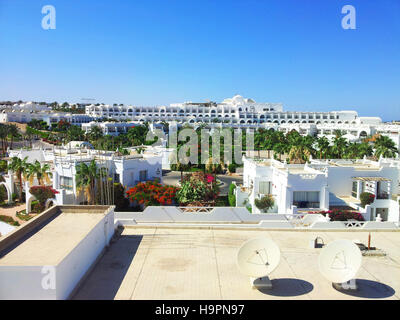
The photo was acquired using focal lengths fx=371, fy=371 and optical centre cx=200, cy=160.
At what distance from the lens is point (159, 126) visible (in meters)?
102

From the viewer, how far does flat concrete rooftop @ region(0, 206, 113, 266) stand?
36.9ft

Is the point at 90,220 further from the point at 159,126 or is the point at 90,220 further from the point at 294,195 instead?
the point at 159,126

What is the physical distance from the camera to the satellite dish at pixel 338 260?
38.1 ft

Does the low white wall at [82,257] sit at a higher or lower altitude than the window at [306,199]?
higher

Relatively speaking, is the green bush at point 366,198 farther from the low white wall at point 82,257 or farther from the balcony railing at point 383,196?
the low white wall at point 82,257

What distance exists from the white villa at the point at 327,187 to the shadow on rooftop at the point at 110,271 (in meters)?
13.1

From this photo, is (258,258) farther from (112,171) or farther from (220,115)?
(220,115)

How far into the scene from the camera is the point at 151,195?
93.1 feet

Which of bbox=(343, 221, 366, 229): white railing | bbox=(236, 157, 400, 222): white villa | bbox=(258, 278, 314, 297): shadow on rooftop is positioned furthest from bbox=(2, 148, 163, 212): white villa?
bbox=(258, 278, 314, 297): shadow on rooftop

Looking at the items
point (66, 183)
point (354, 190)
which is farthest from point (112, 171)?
point (354, 190)

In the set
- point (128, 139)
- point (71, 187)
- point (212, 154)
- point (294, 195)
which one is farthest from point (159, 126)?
point (294, 195)

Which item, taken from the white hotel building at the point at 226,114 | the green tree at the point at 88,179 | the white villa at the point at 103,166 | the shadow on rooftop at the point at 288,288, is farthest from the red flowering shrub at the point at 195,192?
the white hotel building at the point at 226,114

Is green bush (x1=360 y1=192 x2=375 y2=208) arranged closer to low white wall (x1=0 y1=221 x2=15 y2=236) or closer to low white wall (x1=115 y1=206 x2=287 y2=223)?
low white wall (x1=115 y1=206 x2=287 y2=223)

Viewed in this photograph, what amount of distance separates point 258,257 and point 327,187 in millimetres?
15644
